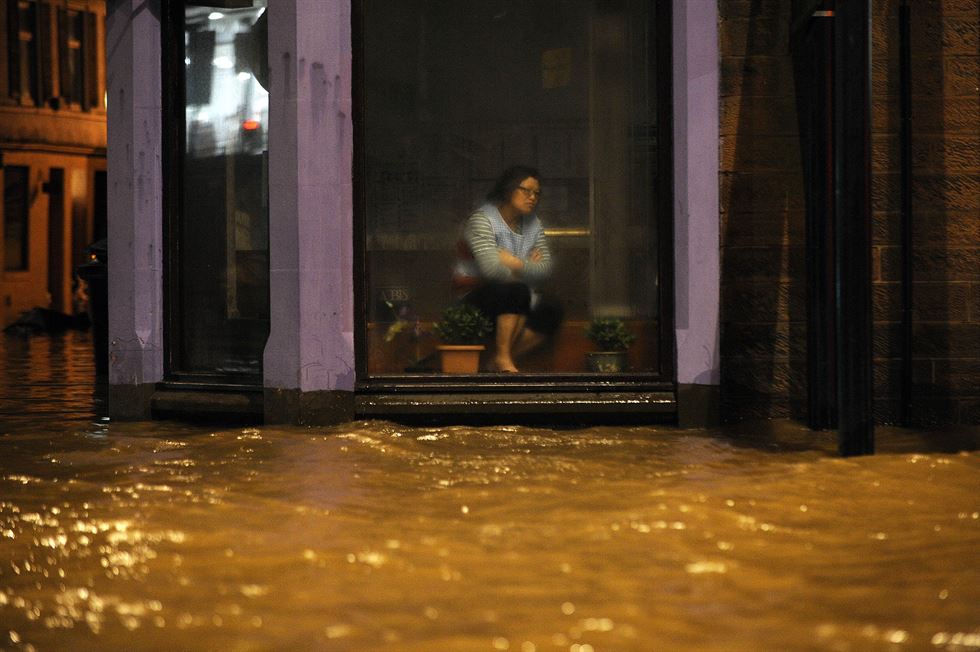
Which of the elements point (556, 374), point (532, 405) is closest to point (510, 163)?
point (556, 374)

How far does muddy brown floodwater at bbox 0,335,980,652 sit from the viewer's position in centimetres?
402

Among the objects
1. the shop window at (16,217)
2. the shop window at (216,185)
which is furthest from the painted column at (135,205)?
the shop window at (16,217)

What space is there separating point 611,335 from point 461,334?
1098mm

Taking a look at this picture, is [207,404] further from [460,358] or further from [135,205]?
[460,358]

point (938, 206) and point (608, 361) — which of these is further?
point (608, 361)

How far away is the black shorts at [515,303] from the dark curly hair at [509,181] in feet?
2.12

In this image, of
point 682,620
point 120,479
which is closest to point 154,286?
point 120,479

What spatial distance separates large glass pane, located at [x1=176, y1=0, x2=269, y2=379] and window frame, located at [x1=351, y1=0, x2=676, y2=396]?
0.81 metres

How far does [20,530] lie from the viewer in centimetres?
572

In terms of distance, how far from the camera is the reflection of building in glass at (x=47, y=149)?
37156mm

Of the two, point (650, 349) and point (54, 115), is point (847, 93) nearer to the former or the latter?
point (650, 349)

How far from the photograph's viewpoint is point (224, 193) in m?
10.3

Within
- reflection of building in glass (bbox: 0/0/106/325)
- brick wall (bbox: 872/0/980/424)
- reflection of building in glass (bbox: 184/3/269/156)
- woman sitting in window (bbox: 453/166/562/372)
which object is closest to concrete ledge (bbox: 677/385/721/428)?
brick wall (bbox: 872/0/980/424)

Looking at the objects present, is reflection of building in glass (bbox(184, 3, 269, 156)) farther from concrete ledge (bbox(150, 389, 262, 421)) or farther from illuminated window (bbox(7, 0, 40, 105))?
illuminated window (bbox(7, 0, 40, 105))
